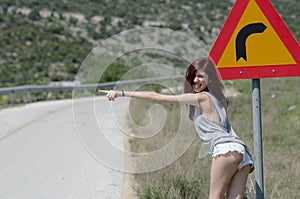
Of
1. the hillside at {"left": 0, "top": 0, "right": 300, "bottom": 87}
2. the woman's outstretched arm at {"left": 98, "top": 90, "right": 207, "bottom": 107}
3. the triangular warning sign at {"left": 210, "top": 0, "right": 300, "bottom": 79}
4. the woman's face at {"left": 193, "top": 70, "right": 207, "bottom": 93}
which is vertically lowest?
the woman's outstretched arm at {"left": 98, "top": 90, "right": 207, "bottom": 107}

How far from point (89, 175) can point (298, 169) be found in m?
3.29

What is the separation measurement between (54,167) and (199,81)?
5116 millimetres

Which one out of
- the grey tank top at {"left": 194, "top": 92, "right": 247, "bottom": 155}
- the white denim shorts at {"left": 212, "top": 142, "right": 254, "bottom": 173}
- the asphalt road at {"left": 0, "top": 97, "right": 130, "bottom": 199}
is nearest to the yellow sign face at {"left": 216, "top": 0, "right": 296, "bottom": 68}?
the grey tank top at {"left": 194, "top": 92, "right": 247, "bottom": 155}

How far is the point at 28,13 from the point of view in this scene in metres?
65.2

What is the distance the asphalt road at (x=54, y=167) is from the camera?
7.23 metres

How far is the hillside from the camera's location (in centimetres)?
4706

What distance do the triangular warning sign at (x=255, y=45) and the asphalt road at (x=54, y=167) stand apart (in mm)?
2208

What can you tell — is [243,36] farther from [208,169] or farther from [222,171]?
[208,169]

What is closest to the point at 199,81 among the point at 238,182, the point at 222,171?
the point at 222,171

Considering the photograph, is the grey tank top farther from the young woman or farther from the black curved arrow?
the black curved arrow

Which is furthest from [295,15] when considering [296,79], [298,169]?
[298,169]

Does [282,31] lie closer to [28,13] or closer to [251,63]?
[251,63]

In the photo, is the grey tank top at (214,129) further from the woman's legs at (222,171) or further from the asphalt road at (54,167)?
the asphalt road at (54,167)

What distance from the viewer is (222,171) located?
4.24 m
